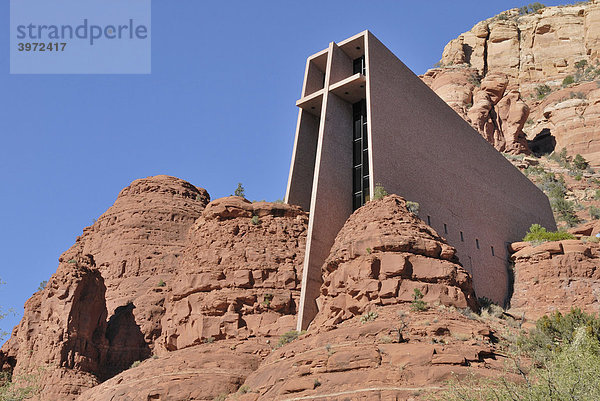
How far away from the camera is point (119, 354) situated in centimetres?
3312

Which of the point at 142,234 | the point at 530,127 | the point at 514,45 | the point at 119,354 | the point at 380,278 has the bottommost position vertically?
the point at 119,354

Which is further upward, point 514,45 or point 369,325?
point 514,45

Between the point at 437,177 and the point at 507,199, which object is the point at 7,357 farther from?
the point at 507,199

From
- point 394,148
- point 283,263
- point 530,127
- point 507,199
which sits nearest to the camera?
point 283,263

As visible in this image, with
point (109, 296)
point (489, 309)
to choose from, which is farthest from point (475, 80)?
point (489, 309)

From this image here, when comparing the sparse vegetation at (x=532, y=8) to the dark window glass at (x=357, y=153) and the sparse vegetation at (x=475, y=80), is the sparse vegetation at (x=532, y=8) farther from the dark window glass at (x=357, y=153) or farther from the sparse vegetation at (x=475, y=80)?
the dark window glass at (x=357, y=153)

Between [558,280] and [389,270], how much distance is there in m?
10.4

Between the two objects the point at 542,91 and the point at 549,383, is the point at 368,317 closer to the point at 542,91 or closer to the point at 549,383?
the point at 549,383

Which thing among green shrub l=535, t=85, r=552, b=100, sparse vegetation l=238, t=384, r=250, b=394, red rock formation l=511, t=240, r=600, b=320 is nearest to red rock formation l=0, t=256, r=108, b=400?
sparse vegetation l=238, t=384, r=250, b=394

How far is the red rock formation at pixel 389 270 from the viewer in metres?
21.7

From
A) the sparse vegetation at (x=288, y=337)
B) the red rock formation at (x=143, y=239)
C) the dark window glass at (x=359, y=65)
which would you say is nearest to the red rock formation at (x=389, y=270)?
the sparse vegetation at (x=288, y=337)

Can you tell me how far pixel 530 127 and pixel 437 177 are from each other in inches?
1571

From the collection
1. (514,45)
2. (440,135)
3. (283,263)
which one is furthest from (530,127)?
(283,263)

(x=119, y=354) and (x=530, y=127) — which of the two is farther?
(x=530, y=127)
